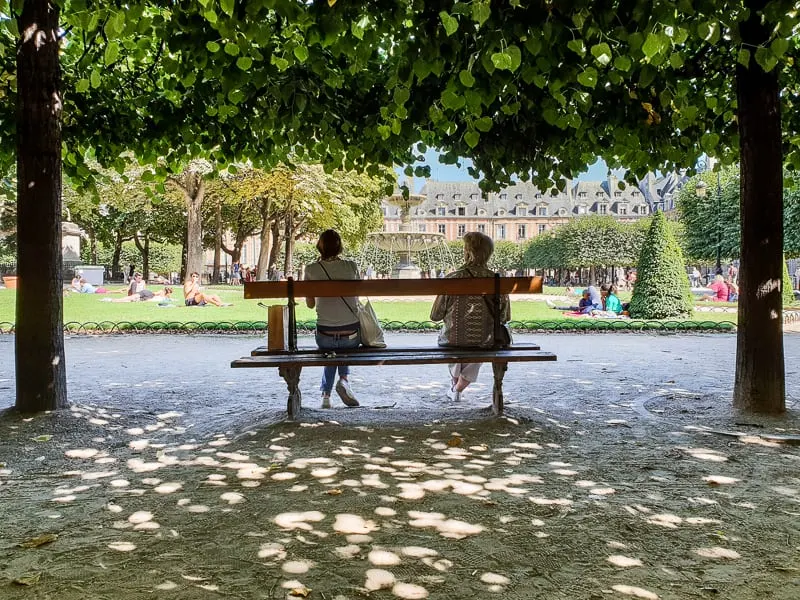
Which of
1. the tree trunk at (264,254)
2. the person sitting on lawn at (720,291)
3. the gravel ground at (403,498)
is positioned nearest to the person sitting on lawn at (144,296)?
the tree trunk at (264,254)

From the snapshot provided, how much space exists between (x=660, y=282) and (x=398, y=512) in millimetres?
17522

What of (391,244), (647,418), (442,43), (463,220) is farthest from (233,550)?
(463,220)

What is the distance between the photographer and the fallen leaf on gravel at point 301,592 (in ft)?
9.15

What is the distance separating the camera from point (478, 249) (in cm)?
665

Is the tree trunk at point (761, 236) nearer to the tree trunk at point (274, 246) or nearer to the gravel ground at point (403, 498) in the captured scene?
the gravel ground at point (403, 498)

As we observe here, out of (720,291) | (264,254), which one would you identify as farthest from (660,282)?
(264,254)

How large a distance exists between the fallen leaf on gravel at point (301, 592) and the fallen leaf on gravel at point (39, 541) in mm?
1374

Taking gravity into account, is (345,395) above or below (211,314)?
below

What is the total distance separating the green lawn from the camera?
18.1m

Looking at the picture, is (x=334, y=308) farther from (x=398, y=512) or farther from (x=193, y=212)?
(x=193, y=212)

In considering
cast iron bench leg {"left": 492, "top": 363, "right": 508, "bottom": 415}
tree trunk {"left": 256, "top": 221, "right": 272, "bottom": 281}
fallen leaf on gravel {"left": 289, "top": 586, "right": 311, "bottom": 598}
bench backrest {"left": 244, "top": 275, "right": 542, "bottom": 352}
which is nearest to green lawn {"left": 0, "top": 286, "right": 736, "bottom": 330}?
tree trunk {"left": 256, "top": 221, "right": 272, "bottom": 281}

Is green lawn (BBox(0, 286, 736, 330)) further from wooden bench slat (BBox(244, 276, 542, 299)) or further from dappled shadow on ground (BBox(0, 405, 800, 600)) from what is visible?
dappled shadow on ground (BBox(0, 405, 800, 600))

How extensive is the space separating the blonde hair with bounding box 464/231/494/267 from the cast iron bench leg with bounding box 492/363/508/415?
1.11 metres

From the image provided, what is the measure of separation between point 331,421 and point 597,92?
12.7 ft
